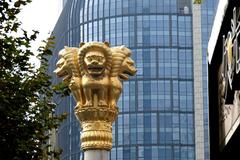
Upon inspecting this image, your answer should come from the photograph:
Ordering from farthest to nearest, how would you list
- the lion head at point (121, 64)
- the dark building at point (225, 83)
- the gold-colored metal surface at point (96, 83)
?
the lion head at point (121, 64), the gold-colored metal surface at point (96, 83), the dark building at point (225, 83)

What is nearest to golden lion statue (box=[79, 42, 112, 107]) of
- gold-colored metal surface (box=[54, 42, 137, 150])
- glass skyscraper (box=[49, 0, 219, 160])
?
gold-colored metal surface (box=[54, 42, 137, 150])

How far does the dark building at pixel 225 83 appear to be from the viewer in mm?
10102

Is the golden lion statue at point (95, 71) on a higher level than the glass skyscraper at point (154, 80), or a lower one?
lower

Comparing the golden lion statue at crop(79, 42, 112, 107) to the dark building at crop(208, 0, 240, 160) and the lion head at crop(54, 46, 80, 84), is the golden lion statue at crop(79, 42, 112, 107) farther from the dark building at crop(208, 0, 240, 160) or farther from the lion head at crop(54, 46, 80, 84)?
the dark building at crop(208, 0, 240, 160)

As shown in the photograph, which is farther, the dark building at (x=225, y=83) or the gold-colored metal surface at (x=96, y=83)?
the gold-colored metal surface at (x=96, y=83)

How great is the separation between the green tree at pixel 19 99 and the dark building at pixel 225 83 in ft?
10.1

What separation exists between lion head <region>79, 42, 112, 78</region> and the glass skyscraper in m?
70.3

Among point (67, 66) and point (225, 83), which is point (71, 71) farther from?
point (225, 83)

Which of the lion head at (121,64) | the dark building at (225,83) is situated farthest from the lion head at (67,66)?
the dark building at (225,83)

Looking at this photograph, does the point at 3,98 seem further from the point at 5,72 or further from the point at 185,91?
the point at 185,91

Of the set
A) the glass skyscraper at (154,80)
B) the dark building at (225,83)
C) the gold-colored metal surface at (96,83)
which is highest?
the glass skyscraper at (154,80)

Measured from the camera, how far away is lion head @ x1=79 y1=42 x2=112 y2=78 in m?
18.7

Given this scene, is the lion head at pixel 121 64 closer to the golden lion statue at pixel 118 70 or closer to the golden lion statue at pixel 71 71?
the golden lion statue at pixel 118 70

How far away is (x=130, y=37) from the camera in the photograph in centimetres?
9312
